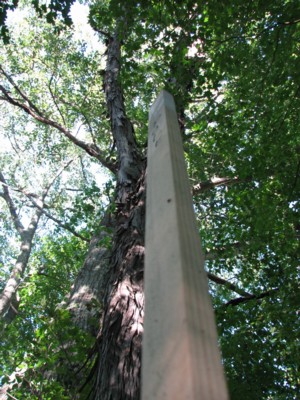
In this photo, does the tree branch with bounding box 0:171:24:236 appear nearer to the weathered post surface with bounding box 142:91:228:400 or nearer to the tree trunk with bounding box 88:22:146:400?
the tree trunk with bounding box 88:22:146:400

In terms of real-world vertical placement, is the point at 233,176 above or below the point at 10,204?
below

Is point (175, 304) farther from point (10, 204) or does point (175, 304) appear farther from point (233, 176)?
point (10, 204)

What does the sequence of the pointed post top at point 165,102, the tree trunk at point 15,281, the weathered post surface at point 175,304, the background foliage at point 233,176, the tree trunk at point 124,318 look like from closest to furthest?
the weathered post surface at point 175,304 → the pointed post top at point 165,102 → the tree trunk at point 124,318 → the background foliage at point 233,176 → the tree trunk at point 15,281

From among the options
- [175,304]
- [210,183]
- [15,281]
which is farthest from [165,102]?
[15,281]

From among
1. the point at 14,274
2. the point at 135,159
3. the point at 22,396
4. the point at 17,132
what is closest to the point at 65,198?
the point at 17,132

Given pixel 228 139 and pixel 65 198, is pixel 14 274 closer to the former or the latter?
pixel 65 198

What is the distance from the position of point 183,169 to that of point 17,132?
17215 mm

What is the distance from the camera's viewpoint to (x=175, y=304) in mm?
705

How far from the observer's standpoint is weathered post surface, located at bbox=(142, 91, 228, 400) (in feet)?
1.98

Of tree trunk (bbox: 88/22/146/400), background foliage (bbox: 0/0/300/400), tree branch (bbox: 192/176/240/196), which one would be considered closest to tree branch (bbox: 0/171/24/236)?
background foliage (bbox: 0/0/300/400)

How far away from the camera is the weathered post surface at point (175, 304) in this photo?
0.60 metres

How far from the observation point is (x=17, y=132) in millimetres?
16641

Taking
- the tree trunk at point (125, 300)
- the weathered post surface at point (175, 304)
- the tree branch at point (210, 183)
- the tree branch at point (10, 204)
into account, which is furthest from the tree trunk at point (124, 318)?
the tree branch at point (10, 204)

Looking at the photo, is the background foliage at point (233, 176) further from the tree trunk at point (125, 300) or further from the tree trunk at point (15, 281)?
the tree trunk at point (15, 281)
